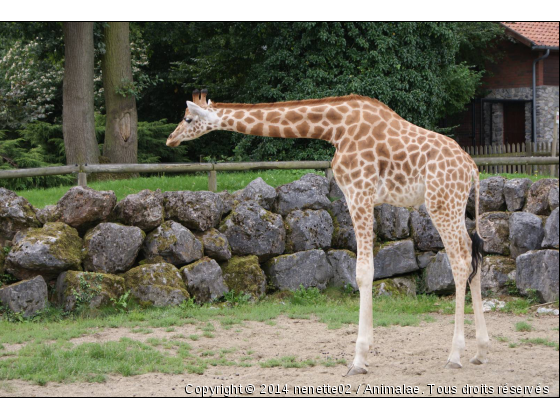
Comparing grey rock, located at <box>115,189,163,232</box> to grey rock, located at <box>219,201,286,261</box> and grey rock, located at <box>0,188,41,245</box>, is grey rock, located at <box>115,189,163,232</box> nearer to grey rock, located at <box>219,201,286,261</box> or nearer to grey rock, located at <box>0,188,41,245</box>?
grey rock, located at <box>219,201,286,261</box>

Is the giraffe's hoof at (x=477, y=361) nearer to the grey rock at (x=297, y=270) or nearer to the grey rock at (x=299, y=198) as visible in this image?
the grey rock at (x=297, y=270)

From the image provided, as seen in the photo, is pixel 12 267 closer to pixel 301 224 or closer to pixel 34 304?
pixel 34 304

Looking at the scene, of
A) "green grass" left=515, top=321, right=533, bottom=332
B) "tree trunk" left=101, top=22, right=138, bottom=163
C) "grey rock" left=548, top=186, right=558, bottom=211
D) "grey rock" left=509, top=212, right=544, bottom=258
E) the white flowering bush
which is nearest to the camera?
"green grass" left=515, top=321, right=533, bottom=332

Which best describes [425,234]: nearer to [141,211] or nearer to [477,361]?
[477,361]

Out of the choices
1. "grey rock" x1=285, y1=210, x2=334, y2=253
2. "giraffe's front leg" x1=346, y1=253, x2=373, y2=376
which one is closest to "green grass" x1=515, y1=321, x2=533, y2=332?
"giraffe's front leg" x1=346, y1=253, x2=373, y2=376

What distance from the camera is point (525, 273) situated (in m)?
8.79

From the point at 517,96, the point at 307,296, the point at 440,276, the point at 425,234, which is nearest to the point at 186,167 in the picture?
the point at 307,296

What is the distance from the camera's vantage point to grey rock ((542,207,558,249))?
870cm

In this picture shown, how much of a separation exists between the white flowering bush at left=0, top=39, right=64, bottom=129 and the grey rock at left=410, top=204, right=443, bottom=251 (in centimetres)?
1136

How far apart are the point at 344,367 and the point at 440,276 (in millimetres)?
3624

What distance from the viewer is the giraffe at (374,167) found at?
18.8 ft

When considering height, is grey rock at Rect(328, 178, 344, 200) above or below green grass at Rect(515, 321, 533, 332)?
above

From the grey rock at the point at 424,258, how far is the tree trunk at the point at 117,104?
6.62 metres

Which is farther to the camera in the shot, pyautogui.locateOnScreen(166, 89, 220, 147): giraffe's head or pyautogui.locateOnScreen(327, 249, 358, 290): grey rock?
pyautogui.locateOnScreen(327, 249, 358, 290): grey rock
